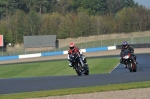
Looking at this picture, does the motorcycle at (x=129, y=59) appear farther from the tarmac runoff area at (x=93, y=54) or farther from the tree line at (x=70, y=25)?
the tree line at (x=70, y=25)

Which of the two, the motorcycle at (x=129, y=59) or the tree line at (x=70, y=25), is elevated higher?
the tree line at (x=70, y=25)

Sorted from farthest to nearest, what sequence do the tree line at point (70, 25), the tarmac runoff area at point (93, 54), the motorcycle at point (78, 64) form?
the tree line at point (70, 25)
the tarmac runoff area at point (93, 54)
the motorcycle at point (78, 64)

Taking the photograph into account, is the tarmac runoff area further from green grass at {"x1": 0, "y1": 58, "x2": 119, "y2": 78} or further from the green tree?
the green tree

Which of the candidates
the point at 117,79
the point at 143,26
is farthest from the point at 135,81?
the point at 143,26

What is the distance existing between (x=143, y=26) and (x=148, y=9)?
29.1 ft

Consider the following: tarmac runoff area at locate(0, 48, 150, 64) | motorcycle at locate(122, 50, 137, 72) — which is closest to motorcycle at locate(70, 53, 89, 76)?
motorcycle at locate(122, 50, 137, 72)

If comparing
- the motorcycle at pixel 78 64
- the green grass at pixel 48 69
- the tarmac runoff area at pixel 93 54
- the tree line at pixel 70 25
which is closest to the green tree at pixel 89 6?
Result: the tree line at pixel 70 25

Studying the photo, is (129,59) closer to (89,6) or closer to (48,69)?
(48,69)

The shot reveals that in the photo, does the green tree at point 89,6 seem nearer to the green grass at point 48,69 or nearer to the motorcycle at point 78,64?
the green grass at point 48,69

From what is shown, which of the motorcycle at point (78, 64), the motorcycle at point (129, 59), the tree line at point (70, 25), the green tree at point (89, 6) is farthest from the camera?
the green tree at point (89, 6)

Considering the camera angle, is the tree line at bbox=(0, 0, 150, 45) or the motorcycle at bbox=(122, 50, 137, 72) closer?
the motorcycle at bbox=(122, 50, 137, 72)

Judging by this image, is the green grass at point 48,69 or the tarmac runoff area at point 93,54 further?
the tarmac runoff area at point 93,54

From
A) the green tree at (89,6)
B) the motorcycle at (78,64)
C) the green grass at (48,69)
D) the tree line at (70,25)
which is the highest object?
the green tree at (89,6)

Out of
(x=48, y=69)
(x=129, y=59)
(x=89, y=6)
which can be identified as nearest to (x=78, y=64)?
(x=129, y=59)
